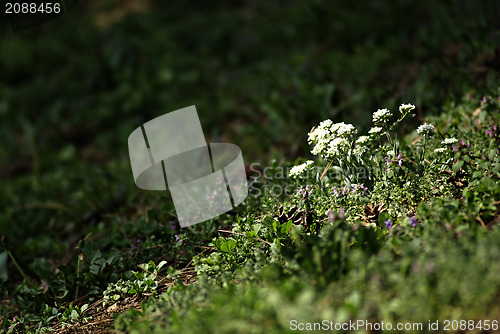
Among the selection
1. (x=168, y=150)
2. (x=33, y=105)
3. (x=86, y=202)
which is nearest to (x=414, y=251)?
(x=168, y=150)

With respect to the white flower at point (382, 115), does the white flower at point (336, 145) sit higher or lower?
lower

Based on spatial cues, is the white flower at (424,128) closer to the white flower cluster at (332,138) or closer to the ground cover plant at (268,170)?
the ground cover plant at (268,170)

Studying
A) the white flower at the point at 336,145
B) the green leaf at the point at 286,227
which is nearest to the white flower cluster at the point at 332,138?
the white flower at the point at 336,145

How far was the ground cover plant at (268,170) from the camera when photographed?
5.63ft

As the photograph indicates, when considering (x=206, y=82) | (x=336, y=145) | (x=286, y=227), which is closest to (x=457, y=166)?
(x=336, y=145)

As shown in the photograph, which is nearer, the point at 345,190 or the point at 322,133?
the point at 322,133

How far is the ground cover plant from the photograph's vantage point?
1.72 m

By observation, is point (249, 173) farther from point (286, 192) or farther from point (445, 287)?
point (445, 287)

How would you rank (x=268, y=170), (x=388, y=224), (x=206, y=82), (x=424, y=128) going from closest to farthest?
(x=388, y=224) → (x=424, y=128) → (x=268, y=170) → (x=206, y=82)

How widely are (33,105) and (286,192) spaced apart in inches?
170

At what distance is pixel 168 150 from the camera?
4070mm

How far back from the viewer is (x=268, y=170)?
2996mm

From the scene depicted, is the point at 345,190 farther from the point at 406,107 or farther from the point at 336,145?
the point at 406,107

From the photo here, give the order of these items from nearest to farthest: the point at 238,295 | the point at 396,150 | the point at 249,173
A: 1. the point at 238,295
2. the point at 396,150
3. the point at 249,173
